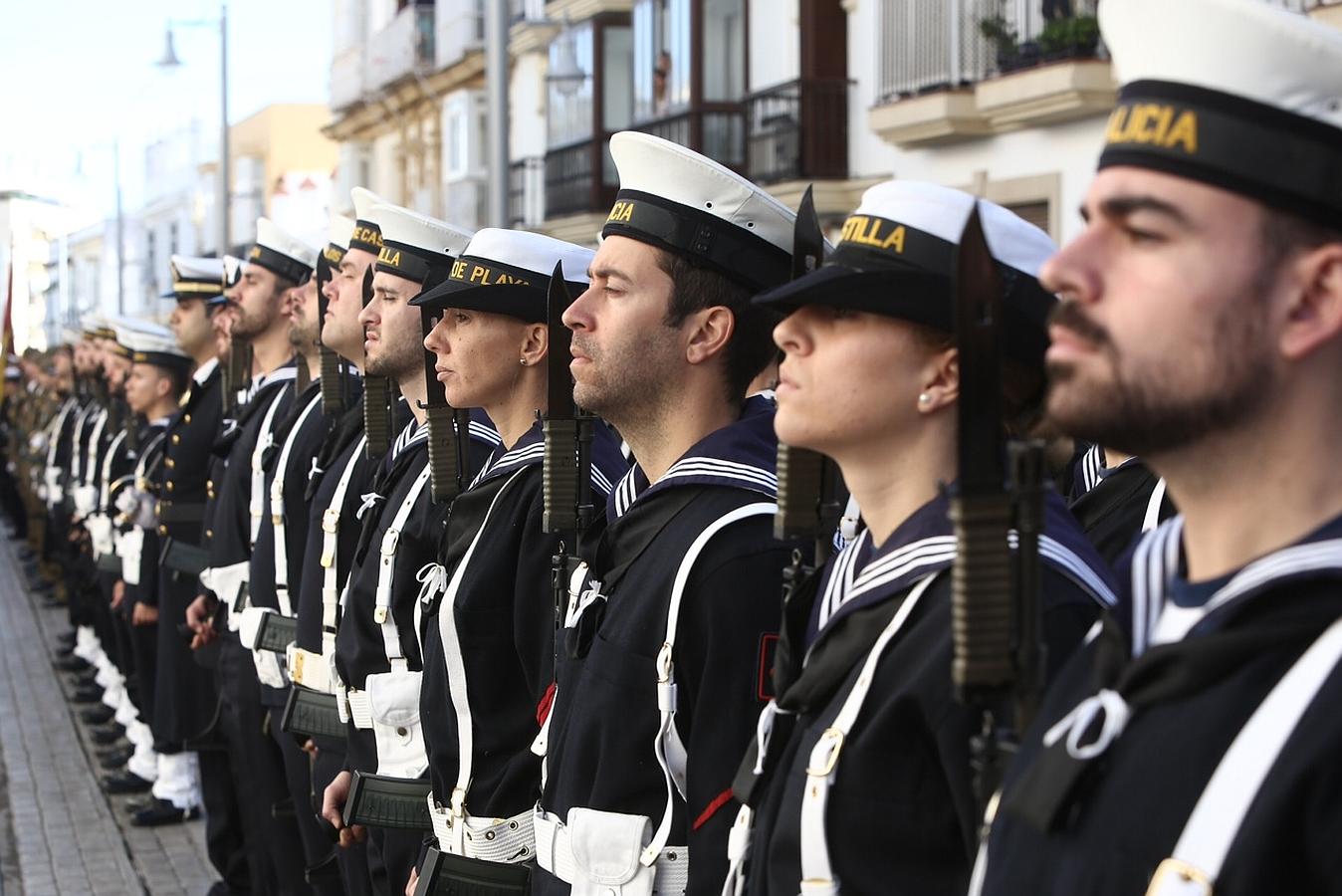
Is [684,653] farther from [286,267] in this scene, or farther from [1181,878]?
[286,267]

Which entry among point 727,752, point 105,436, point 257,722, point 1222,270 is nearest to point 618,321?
point 727,752

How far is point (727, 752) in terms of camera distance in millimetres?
3322

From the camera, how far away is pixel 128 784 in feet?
33.5

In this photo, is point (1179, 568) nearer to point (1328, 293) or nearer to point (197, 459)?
point (1328, 293)

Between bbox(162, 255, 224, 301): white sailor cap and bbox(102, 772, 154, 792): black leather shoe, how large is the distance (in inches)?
94.8

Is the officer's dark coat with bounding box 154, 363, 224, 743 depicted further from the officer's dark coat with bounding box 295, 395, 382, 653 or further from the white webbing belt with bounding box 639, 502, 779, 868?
the white webbing belt with bounding box 639, 502, 779, 868

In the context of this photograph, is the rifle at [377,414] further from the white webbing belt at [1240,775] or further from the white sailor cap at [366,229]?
the white webbing belt at [1240,775]

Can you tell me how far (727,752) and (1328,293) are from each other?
1.58 metres

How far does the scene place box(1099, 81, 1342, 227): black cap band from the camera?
199 centimetres

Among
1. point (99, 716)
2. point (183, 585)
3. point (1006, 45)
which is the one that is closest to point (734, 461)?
point (183, 585)

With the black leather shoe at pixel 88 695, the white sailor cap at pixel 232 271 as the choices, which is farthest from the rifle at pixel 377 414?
the black leather shoe at pixel 88 695

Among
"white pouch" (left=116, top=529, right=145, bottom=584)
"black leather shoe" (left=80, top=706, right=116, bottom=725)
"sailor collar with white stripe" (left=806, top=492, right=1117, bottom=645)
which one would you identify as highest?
"sailor collar with white stripe" (left=806, top=492, right=1117, bottom=645)

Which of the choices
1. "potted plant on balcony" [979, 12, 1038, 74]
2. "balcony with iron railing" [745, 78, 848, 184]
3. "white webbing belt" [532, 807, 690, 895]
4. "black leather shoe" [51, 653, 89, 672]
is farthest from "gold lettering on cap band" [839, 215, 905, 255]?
"balcony with iron railing" [745, 78, 848, 184]

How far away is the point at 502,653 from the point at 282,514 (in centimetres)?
251
